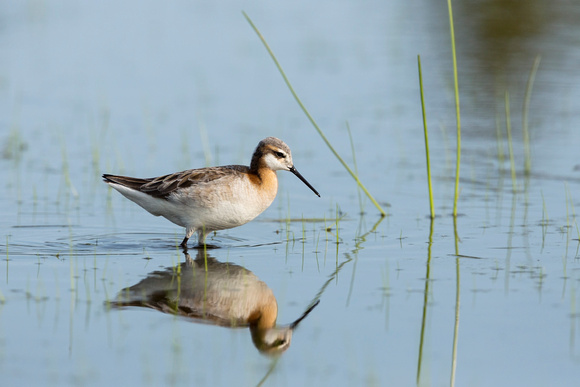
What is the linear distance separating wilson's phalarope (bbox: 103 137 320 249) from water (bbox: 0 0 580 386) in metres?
0.38

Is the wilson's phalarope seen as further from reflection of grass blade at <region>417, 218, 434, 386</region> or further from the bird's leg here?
reflection of grass blade at <region>417, 218, 434, 386</region>

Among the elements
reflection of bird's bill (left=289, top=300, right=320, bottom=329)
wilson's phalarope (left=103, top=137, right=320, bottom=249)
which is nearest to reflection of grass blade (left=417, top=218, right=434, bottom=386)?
reflection of bird's bill (left=289, top=300, right=320, bottom=329)

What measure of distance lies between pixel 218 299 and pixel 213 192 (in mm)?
2064

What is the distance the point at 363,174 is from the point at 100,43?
10.6m

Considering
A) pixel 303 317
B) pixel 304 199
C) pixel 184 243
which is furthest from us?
pixel 304 199

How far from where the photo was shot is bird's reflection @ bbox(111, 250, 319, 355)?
7.17 meters

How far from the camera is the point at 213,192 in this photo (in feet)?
31.8

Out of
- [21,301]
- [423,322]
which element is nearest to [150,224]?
[21,301]

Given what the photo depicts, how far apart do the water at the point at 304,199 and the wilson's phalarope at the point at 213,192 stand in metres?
0.38

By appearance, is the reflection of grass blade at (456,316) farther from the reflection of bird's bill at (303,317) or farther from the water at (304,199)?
the reflection of bird's bill at (303,317)

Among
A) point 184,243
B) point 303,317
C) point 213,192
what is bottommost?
point 303,317

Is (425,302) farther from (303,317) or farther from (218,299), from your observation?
(218,299)

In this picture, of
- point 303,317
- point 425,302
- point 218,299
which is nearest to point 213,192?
point 218,299

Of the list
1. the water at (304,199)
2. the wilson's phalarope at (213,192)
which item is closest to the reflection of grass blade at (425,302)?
the water at (304,199)
